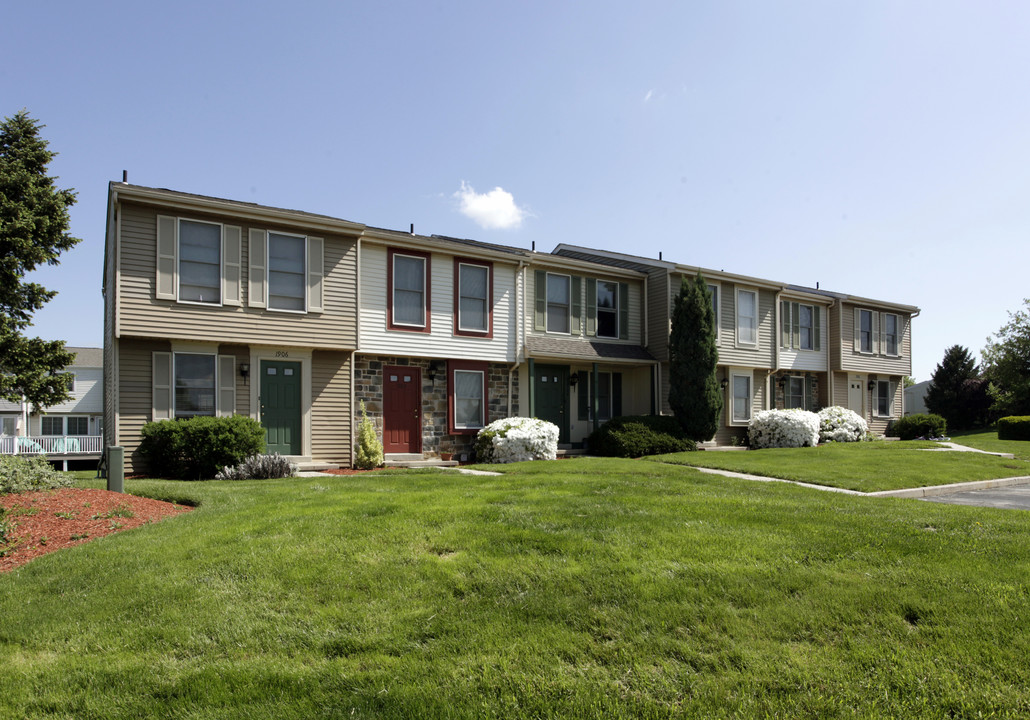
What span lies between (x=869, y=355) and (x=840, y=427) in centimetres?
574

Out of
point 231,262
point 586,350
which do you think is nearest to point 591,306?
point 586,350

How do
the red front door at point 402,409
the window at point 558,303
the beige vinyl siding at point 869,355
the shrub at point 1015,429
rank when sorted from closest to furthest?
1. the red front door at point 402,409
2. the window at point 558,303
3. the shrub at point 1015,429
4. the beige vinyl siding at point 869,355

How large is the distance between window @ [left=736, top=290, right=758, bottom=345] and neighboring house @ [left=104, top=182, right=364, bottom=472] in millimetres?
13299

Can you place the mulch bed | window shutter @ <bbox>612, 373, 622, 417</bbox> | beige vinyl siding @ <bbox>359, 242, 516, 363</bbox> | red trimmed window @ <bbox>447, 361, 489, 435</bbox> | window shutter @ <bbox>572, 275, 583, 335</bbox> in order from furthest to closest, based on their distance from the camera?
window shutter @ <bbox>612, 373, 622, 417</bbox> → window shutter @ <bbox>572, 275, 583, 335</bbox> → red trimmed window @ <bbox>447, 361, 489, 435</bbox> → beige vinyl siding @ <bbox>359, 242, 516, 363</bbox> → the mulch bed

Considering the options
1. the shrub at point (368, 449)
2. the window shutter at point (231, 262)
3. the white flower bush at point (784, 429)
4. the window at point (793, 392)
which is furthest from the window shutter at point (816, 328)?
the window shutter at point (231, 262)

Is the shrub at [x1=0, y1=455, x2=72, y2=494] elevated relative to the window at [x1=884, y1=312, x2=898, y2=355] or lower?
lower

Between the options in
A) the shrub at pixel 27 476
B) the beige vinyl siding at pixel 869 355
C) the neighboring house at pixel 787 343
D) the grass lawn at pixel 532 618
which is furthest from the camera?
the beige vinyl siding at pixel 869 355

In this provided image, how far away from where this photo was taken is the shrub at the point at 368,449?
→ 14656mm

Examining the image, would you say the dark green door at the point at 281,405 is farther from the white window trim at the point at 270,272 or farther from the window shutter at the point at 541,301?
the window shutter at the point at 541,301

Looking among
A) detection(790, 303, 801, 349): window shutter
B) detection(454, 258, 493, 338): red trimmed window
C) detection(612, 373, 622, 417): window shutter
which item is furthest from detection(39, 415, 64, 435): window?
detection(790, 303, 801, 349): window shutter

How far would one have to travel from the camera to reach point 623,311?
20594 mm

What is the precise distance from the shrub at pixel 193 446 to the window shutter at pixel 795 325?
1959 cm

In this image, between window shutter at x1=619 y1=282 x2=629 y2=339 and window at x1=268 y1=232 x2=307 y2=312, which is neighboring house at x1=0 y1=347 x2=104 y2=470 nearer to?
window at x1=268 y1=232 x2=307 y2=312

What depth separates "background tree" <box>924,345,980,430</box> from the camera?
116ft
